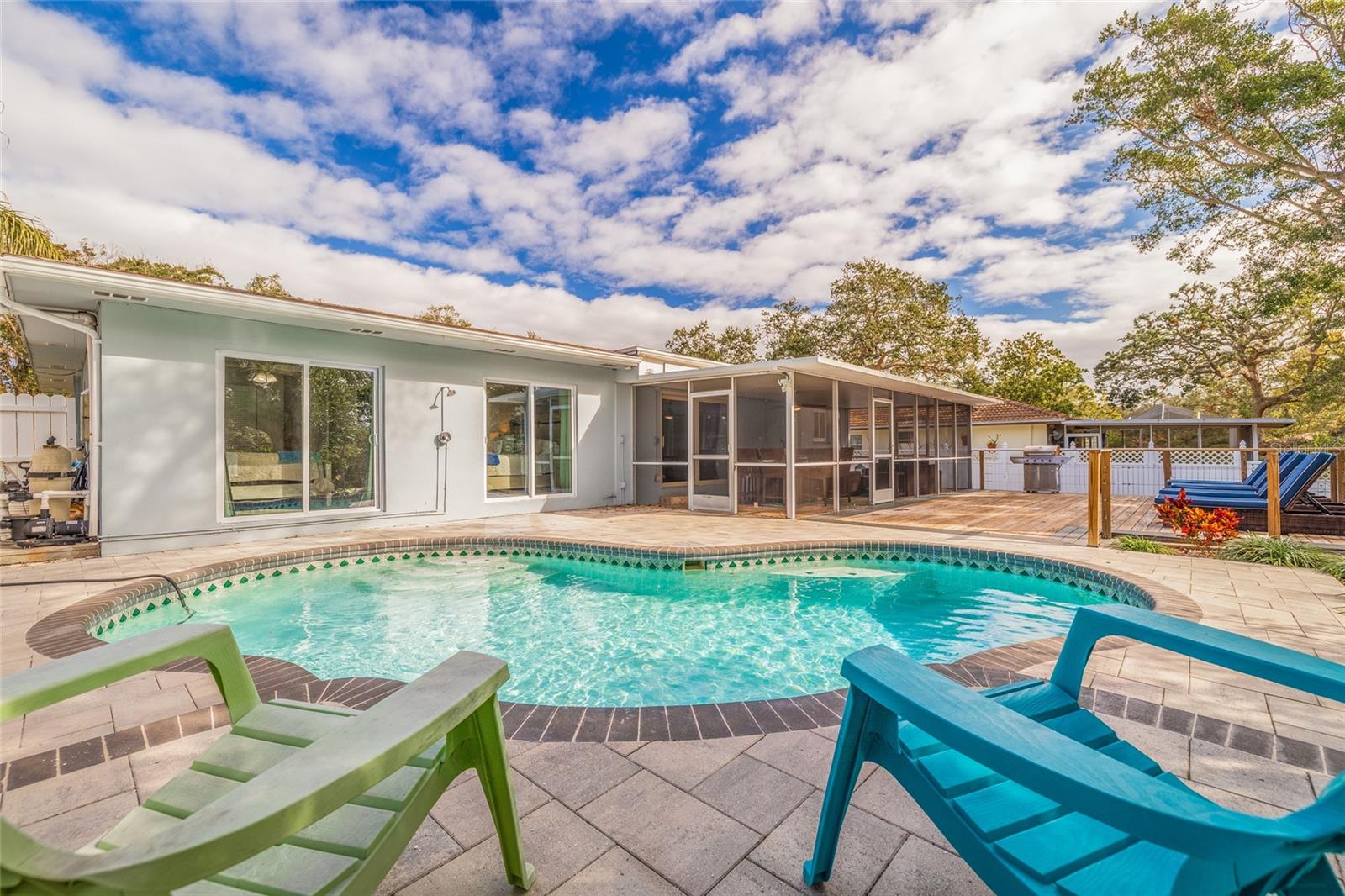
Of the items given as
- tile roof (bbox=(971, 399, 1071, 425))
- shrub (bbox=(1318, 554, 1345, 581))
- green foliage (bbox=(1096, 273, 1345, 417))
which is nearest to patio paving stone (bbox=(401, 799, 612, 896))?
shrub (bbox=(1318, 554, 1345, 581))

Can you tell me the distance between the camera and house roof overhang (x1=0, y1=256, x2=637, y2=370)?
515 centimetres

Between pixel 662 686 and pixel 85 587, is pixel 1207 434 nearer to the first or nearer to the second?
pixel 662 686

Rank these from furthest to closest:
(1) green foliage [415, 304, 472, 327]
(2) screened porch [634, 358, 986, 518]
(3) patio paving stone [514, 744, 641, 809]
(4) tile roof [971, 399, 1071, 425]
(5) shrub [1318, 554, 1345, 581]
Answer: (1) green foliage [415, 304, 472, 327]
(4) tile roof [971, 399, 1071, 425]
(2) screened porch [634, 358, 986, 518]
(5) shrub [1318, 554, 1345, 581]
(3) patio paving stone [514, 744, 641, 809]

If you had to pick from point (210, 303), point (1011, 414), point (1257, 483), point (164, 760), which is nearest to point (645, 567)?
point (164, 760)

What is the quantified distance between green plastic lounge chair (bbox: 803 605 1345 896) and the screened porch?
272 inches

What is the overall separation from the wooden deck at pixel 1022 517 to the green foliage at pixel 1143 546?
0.40m

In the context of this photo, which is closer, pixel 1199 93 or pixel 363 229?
pixel 1199 93

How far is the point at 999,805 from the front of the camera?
122 cm

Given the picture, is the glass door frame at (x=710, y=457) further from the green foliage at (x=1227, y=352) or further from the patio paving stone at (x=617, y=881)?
the green foliage at (x=1227, y=352)

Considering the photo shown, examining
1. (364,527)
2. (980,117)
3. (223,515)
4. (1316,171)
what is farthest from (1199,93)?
(223,515)

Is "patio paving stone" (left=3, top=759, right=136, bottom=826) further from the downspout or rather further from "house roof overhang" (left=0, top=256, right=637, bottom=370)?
the downspout

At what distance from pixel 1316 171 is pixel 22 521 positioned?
16134 millimetres

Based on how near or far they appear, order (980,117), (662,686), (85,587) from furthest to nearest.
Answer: (980,117), (85,587), (662,686)

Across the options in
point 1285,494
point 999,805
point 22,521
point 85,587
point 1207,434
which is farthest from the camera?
point 1207,434
